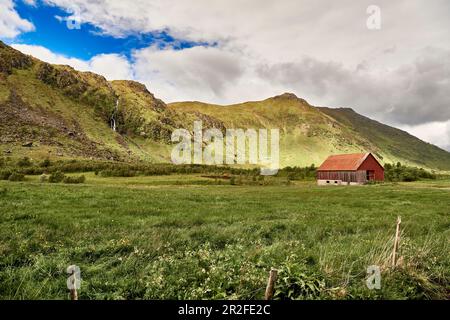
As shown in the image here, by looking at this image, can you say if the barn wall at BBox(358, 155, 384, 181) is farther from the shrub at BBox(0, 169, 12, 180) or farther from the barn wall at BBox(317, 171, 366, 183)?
the shrub at BBox(0, 169, 12, 180)

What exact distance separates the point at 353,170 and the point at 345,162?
5.60m

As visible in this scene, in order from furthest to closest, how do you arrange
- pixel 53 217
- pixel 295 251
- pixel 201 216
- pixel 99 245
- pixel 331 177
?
pixel 331 177 < pixel 201 216 < pixel 53 217 < pixel 99 245 < pixel 295 251

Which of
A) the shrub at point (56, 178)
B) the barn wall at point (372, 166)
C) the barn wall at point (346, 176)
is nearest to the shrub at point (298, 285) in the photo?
→ the shrub at point (56, 178)

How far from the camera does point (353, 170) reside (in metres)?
97.5

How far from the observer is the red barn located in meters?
97.2

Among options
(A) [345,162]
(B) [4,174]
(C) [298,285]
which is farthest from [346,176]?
(C) [298,285]

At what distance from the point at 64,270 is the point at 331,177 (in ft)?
339

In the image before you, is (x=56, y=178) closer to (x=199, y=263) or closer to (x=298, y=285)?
(x=199, y=263)

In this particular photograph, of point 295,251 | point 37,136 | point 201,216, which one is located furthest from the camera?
point 37,136

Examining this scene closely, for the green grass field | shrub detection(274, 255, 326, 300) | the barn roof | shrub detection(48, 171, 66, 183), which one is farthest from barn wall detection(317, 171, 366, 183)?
shrub detection(274, 255, 326, 300)

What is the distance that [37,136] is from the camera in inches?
6944
